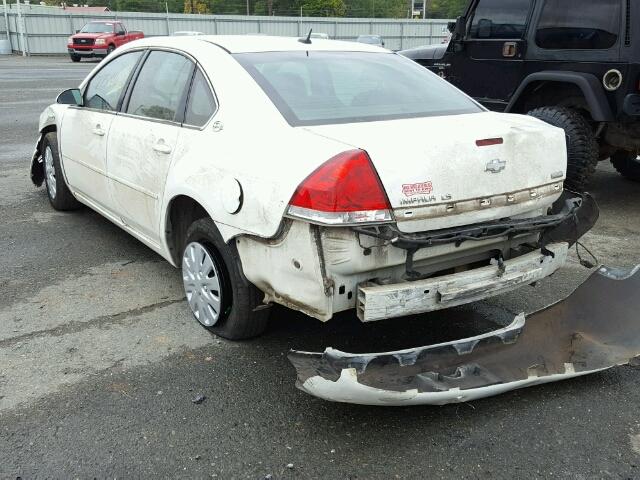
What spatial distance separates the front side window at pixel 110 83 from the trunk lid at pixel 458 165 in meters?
2.15

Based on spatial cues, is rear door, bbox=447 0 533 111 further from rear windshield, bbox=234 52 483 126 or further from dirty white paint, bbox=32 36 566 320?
dirty white paint, bbox=32 36 566 320

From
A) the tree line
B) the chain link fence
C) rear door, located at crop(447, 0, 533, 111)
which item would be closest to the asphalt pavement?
rear door, located at crop(447, 0, 533, 111)

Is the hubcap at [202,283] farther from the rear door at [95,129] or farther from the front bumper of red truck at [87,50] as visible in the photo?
the front bumper of red truck at [87,50]

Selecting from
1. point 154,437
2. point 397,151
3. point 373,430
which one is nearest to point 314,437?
point 373,430

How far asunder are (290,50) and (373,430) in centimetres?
235

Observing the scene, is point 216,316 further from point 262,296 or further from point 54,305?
point 54,305

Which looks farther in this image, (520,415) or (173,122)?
(173,122)

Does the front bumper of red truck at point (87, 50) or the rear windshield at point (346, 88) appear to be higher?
the rear windshield at point (346, 88)

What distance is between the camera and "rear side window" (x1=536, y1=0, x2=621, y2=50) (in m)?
5.89

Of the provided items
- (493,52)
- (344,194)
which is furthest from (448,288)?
(493,52)

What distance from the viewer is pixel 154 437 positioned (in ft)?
9.38

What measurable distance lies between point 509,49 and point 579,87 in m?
1.08

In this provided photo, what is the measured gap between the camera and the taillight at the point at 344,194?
276 cm

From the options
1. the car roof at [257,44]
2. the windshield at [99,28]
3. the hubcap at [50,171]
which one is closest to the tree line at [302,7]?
the windshield at [99,28]
